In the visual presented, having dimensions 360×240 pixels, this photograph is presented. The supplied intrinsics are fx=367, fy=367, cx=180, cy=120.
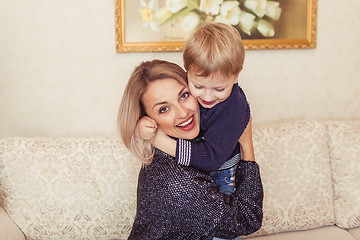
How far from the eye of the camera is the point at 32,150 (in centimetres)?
203

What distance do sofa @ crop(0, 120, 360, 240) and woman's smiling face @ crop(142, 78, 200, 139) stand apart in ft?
2.22

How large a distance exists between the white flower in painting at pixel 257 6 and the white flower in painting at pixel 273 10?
28 mm

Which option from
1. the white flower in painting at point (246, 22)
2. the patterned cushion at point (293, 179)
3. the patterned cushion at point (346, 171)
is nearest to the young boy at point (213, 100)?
the patterned cushion at point (293, 179)

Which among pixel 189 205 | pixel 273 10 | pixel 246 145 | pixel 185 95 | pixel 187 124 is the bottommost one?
pixel 189 205

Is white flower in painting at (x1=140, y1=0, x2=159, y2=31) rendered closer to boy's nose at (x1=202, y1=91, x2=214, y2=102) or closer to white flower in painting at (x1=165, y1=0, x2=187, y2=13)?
white flower in painting at (x1=165, y1=0, x2=187, y2=13)

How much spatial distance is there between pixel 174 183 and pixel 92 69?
4.12 ft

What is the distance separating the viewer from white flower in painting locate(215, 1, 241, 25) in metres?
2.34

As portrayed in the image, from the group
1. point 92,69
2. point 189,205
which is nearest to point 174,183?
point 189,205

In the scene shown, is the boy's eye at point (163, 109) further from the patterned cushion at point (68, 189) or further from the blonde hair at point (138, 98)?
the patterned cushion at point (68, 189)

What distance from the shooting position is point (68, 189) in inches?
78.0

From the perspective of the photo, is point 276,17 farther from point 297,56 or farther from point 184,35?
point 184,35

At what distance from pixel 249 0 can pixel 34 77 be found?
4.79ft

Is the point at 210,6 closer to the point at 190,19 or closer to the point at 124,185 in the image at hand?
the point at 190,19

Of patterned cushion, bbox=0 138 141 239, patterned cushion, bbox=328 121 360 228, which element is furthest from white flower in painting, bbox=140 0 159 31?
patterned cushion, bbox=328 121 360 228
